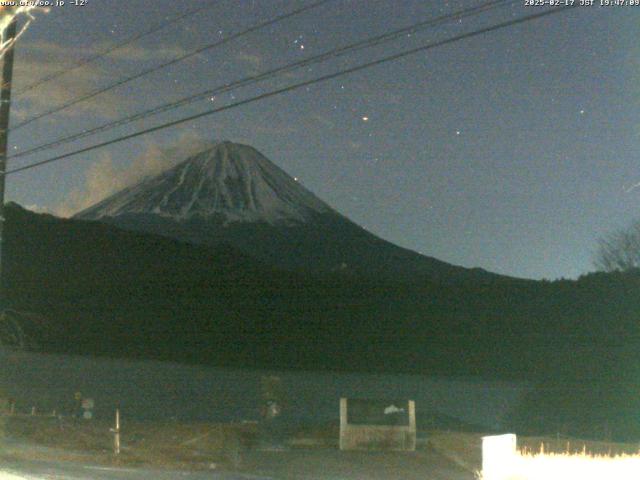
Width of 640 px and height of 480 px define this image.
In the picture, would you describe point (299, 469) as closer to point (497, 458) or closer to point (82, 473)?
point (497, 458)

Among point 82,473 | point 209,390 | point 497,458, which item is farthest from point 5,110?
point 209,390

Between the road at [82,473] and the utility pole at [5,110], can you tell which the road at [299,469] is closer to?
the road at [82,473]

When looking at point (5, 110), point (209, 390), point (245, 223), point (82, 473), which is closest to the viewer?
point (82, 473)

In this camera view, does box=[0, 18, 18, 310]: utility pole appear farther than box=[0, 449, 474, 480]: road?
Yes

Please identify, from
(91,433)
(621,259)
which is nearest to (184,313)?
(621,259)

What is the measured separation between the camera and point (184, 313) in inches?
2628

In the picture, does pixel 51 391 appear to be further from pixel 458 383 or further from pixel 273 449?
pixel 273 449

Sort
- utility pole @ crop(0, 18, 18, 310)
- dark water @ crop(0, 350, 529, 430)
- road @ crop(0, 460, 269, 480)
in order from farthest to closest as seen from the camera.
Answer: dark water @ crop(0, 350, 529, 430) → utility pole @ crop(0, 18, 18, 310) → road @ crop(0, 460, 269, 480)

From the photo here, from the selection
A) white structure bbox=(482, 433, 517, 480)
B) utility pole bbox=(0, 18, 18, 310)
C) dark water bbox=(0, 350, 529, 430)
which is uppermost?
utility pole bbox=(0, 18, 18, 310)

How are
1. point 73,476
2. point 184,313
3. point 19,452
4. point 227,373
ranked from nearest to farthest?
point 73,476, point 19,452, point 227,373, point 184,313

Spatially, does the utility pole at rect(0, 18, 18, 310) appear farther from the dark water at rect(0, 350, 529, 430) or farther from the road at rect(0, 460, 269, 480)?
the dark water at rect(0, 350, 529, 430)

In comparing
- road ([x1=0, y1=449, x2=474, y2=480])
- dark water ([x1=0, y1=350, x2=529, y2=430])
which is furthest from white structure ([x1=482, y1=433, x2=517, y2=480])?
dark water ([x1=0, y1=350, x2=529, y2=430])

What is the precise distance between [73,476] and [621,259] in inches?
1733

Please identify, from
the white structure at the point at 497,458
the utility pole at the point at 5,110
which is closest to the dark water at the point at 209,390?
the utility pole at the point at 5,110
